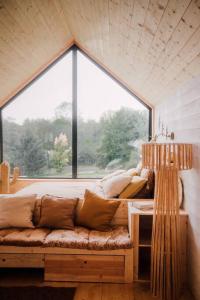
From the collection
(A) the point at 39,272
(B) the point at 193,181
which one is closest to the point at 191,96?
(B) the point at 193,181

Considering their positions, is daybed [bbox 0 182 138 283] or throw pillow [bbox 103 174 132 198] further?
throw pillow [bbox 103 174 132 198]

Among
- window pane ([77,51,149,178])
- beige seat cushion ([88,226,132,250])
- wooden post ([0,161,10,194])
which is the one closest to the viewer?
beige seat cushion ([88,226,132,250])

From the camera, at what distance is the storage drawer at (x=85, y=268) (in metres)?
2.84

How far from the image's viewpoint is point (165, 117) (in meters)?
3.98

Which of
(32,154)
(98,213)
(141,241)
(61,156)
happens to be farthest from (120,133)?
(141,241)

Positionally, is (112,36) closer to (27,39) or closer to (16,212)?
(27,39)

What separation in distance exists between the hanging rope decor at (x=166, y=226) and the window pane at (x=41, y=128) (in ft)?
9.94

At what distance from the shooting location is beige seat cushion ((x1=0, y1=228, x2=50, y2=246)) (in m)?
2.85

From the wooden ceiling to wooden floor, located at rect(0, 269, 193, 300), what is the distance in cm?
192

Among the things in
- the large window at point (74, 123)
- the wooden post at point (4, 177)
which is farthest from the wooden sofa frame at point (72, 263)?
the large window at point (74, 123)

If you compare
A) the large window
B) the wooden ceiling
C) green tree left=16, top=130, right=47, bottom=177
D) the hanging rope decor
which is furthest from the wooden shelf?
green tree left=16, top=130, right=47, bottom=177

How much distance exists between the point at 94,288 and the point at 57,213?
2.69ft

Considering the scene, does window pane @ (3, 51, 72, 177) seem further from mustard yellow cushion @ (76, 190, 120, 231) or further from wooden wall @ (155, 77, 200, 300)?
wooden wall @ (155, 77, 200, 300)

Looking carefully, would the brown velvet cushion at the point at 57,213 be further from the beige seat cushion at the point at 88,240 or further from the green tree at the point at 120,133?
the green tree at the point at 120,133
